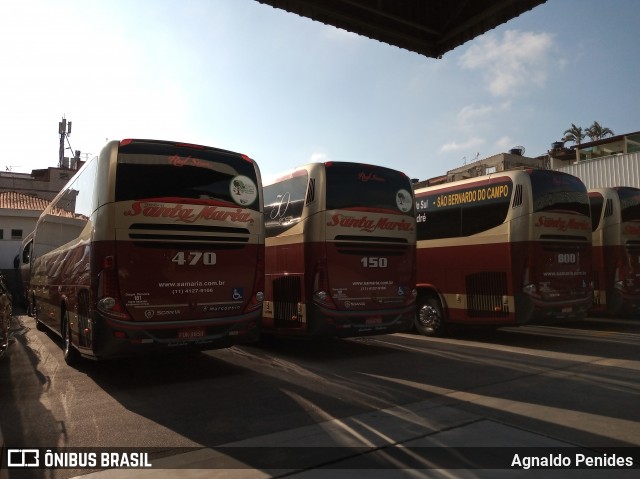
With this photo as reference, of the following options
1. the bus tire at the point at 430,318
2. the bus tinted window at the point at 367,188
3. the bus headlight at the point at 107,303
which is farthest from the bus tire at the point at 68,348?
the bus tire at the point at 430,318

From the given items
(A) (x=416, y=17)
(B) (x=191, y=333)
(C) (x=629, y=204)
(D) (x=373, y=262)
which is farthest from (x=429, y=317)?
(A) (x=416, y=17)

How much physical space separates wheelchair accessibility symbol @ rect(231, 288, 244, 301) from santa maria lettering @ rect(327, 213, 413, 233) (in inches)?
82.2

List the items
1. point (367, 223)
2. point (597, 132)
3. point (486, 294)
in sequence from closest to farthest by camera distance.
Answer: point (367, 223)
point (486, 294)
point (597, 132)

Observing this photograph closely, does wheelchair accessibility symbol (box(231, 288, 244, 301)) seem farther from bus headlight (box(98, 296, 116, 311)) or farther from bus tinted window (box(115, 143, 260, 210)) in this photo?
bus headlight (box(98, 296, 116, 311))

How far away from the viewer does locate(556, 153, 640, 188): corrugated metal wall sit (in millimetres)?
20828

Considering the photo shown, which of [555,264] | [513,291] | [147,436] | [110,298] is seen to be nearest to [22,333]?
[110,298]

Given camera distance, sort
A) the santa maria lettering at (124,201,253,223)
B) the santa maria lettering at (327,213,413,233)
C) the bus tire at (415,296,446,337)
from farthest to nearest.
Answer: the bus tire at (415,296,446,337)
the santa maria lettering at (327,213,413,233)
the santa maria lettering at (124,201,253,223)

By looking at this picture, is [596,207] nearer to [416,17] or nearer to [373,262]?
[373,262]

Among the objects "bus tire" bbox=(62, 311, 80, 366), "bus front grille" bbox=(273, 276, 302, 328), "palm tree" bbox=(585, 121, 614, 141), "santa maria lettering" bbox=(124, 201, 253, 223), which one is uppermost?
"palm tree" bbox=(585, 121, 614, 141)

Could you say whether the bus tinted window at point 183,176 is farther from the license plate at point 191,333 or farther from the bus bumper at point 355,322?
the bus bumper at point 355,322

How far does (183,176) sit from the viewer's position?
22.6ft

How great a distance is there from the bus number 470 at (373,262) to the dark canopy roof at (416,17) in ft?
12.4

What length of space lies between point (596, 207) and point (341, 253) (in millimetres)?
8412

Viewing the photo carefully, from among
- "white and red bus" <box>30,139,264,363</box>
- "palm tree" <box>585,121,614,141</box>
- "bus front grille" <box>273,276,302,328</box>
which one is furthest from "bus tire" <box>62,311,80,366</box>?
"palm tree" <box>585,121,614,141</box>
